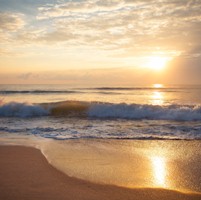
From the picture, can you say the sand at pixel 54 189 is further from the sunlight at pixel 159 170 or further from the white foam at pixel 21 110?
the white foam at pixel 21 110

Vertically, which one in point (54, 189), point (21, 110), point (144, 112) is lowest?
point (54, 189)

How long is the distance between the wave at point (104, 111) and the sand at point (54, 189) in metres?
11.0

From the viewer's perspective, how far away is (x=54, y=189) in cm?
399

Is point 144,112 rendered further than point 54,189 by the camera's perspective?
Yes

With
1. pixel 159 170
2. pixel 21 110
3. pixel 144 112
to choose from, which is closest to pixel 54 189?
pixel 159 170

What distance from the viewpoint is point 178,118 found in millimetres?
14641

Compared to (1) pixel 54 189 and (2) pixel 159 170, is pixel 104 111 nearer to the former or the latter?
(2) pixel 159 170

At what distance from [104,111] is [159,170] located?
12.3 meters

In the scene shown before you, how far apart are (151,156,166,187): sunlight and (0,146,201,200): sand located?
14.7 inches

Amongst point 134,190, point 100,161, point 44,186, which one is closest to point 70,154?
point 100,161

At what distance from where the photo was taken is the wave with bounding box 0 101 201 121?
15469mm

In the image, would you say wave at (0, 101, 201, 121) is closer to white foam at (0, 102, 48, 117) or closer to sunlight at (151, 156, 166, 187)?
white foam at (0, 102, 48, 117)

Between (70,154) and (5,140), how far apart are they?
2.63 m

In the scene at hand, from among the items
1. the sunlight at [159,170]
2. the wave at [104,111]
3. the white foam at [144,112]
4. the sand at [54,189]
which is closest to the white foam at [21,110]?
the wave at [104,111]
